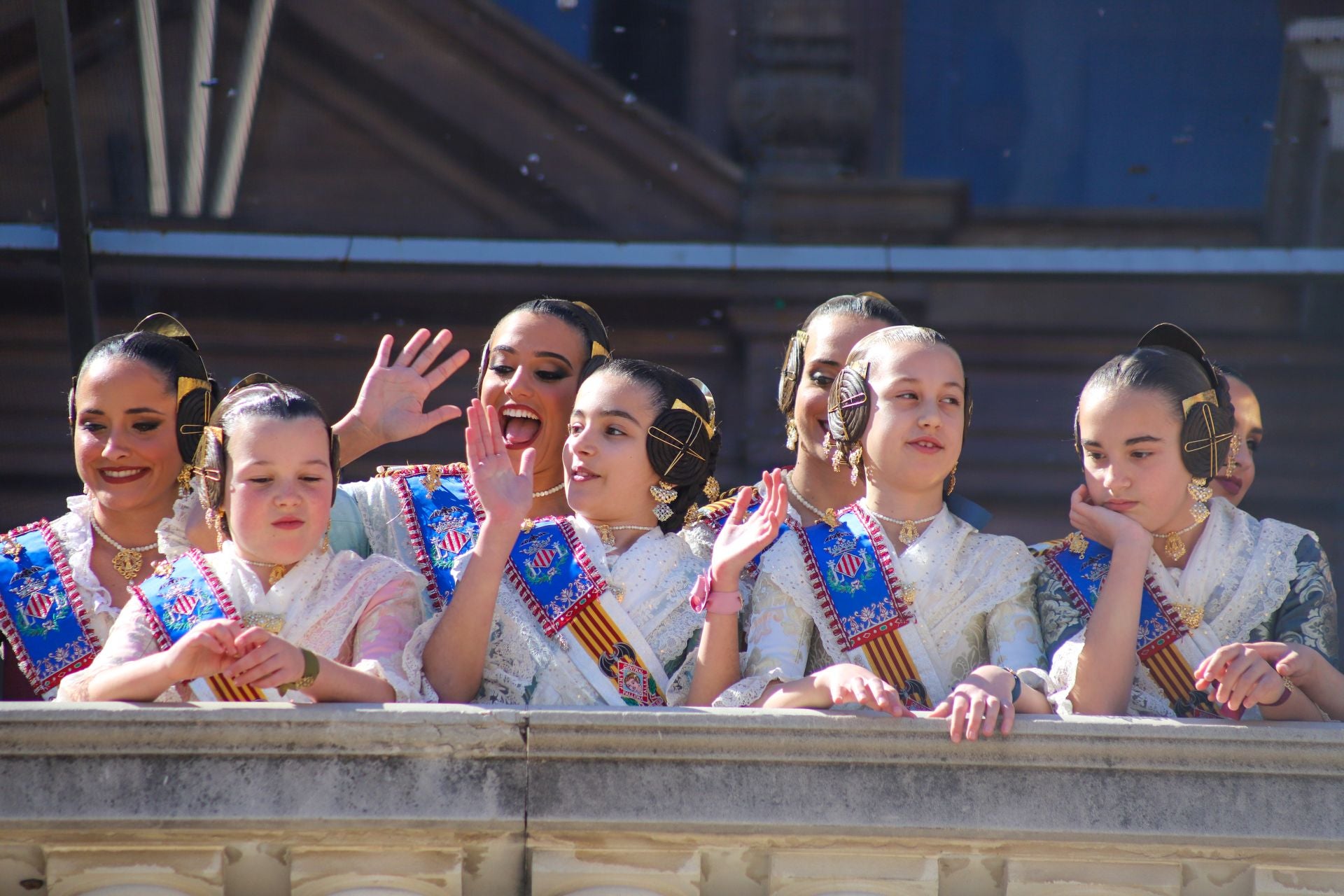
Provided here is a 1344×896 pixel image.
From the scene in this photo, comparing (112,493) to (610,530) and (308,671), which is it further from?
(610,530)

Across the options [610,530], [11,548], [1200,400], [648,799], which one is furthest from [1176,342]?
[11,548]

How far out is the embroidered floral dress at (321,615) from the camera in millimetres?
2992

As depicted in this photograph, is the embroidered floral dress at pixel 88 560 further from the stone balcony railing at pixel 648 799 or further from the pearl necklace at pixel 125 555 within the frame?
the stone balcony railing at pixel 648 799

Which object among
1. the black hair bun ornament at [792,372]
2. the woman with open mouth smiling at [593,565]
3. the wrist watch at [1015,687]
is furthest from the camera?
the black hair bun ornament at [792,372]

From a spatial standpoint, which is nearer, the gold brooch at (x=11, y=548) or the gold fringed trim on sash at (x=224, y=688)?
the gold fringed trim on sash at (x=224, y=688)

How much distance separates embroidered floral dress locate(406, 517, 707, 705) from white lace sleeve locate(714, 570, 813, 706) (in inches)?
5.5

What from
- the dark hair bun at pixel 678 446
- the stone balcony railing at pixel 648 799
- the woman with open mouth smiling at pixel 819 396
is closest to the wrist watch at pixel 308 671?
the stone balcony railing at pixel 648 799

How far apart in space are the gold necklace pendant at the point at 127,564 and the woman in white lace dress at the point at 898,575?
1243 mm

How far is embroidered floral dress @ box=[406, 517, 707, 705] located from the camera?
124 inches

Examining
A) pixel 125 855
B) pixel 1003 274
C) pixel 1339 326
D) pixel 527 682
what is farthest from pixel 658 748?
pixel 1339 326

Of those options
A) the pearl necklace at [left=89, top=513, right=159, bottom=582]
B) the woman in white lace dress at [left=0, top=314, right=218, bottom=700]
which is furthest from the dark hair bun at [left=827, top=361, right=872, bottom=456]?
the pearl necklace at [left=89, top=513, right=159, bottom=582]

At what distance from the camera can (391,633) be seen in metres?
3.09

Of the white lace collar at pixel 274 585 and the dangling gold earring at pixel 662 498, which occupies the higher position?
the dangling gold earring at pixel 662 498

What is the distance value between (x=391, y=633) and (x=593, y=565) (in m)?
0.43
